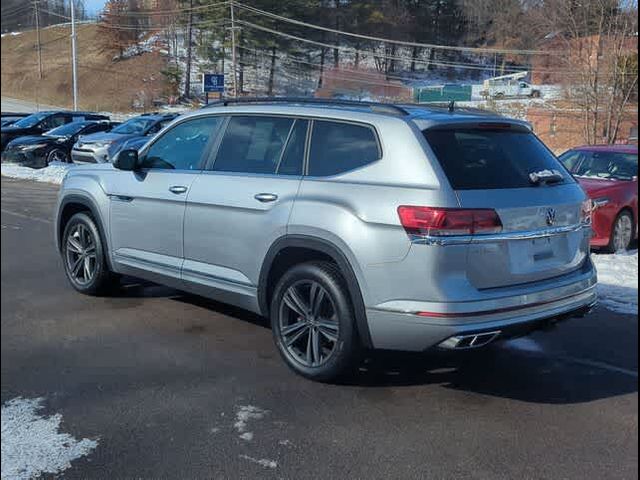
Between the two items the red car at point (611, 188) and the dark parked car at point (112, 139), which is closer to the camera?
the red car at point (611, 188)

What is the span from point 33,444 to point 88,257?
3.04 meters

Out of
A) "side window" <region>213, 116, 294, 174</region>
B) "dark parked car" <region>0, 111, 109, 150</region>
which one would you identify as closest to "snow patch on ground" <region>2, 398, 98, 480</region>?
"side window" <region>213, 116, 294, 174</region>

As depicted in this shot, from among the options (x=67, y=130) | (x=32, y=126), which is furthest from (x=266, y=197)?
(x=32, y=126)

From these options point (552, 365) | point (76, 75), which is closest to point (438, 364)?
point (552, 365)

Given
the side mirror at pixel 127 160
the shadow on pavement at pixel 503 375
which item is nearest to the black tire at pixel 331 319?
the shadow on pavement at pixel 503 375

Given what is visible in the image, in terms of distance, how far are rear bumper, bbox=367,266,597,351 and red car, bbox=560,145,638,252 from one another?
4911mm

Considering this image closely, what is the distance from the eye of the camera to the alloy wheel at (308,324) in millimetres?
4297

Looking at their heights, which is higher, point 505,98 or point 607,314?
point 505,98

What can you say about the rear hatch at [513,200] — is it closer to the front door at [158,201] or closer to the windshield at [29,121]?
the front door at [158,201]

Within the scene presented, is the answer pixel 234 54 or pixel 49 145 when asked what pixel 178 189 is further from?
pixel 49 145

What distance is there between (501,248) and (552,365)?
4.50 feet

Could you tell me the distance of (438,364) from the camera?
15.8 ft

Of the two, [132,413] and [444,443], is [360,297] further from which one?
[132,413]

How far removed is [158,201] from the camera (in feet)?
17.7
